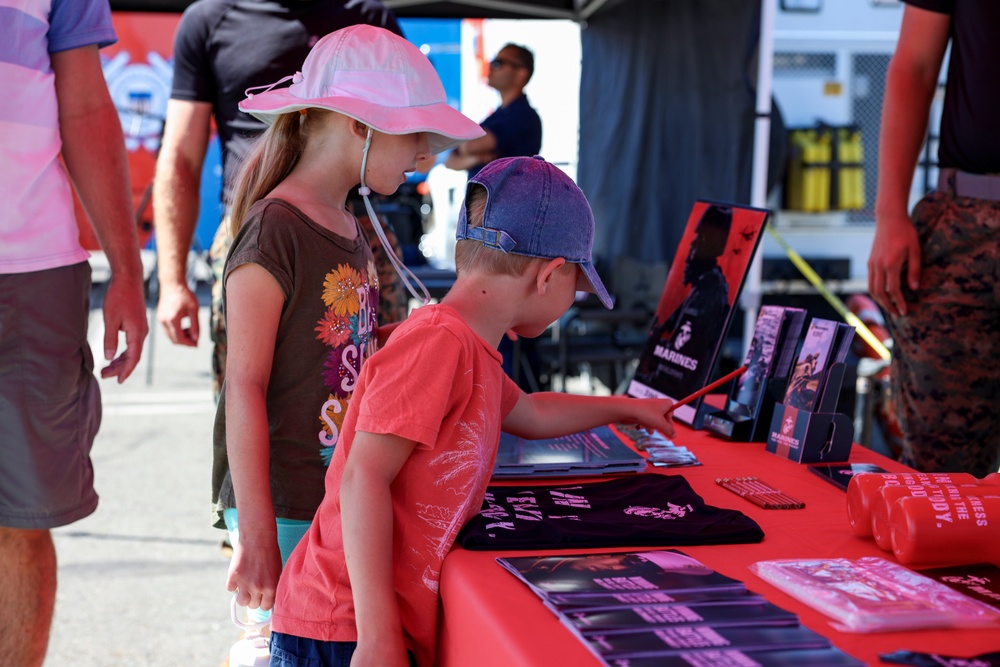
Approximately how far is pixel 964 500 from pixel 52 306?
5.02 ft

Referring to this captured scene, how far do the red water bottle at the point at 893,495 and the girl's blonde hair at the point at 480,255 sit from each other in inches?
20.3

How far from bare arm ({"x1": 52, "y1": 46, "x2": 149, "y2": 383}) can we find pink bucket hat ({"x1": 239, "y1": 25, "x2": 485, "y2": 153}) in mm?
473

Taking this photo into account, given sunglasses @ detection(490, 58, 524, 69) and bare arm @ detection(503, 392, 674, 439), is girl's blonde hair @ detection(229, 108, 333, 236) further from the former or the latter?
sunglasses @ detection(490, 58, 524, 69)

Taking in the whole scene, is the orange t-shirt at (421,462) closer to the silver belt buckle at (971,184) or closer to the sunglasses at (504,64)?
the silver belt buckle at (971,184)

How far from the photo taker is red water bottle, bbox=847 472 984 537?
4.14ft

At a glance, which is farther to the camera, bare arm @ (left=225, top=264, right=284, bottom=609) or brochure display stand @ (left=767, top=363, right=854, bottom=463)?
brochure display stand @ (left=767, top=363, right=854, bottom=463)

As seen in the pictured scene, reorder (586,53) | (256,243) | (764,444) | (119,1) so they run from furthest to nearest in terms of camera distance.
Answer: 1. (586,53)
2. (119,1)
3. (764,444)
4. (256,243)

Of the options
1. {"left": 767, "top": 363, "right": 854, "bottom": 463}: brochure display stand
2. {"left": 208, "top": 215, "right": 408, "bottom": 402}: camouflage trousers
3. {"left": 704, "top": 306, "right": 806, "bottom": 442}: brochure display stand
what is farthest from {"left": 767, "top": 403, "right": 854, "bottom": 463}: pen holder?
{"left": 208, "top": 215, "right": 408, "bottom": 402}: camouflage trousers

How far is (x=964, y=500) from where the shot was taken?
47.4 inches

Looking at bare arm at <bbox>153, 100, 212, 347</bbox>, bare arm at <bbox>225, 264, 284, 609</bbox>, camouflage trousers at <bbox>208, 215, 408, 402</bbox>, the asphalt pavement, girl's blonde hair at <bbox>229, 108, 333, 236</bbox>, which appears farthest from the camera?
the asphalt pavement

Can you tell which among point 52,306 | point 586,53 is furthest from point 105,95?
point 586,53

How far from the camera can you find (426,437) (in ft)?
3.88

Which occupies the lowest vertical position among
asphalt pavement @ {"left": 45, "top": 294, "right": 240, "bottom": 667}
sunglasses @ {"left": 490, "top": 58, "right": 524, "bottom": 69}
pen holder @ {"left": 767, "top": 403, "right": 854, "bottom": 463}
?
asphalt pavement @ {"left": 45, "top": 294, "right": 240, "bottom": 667}

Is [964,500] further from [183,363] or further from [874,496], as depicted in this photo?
[183,363]
